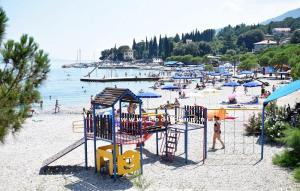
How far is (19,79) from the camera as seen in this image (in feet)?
25.9

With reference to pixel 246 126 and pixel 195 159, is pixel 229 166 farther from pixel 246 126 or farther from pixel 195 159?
pixel 246 126

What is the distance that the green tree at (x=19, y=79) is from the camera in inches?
294

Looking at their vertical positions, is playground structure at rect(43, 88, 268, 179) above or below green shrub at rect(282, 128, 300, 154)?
below

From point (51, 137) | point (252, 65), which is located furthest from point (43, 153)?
point (252, 65)

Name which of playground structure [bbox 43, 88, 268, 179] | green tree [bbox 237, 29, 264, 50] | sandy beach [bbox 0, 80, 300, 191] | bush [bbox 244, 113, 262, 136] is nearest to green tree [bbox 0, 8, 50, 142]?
sandy beach [bbox 0, 80, 300, 191]

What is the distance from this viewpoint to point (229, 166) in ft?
48.0

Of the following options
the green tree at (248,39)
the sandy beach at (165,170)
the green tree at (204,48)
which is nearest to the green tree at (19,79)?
the sandy beach at (165,170)

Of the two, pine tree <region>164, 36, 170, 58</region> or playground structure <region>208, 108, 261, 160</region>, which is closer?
playground structure <region>208, 108, 261, 160</region>

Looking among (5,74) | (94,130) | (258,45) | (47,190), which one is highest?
(258,45)

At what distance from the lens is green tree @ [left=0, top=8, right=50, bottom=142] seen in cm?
748

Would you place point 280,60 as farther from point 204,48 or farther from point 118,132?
point 204,48

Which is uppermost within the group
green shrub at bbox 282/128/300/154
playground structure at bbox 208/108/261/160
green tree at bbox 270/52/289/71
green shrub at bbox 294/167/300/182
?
green tree at bbox 270/52/289/71

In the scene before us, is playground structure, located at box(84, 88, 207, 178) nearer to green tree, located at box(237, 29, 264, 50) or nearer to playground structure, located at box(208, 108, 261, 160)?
playground structure, located at box(208, 108, 261, 160)

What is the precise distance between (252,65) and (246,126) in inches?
2377
